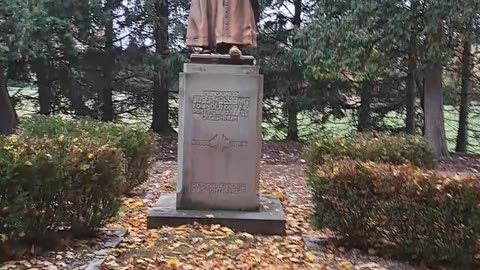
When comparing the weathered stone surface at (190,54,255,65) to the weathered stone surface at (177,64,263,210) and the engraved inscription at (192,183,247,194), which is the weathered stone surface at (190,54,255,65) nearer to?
the weathered stone surface at (177,64,263,210)

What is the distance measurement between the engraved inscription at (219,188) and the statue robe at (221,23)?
1.56 metres

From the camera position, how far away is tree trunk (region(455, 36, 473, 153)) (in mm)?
17828

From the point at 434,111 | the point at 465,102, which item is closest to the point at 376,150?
the point at 434,111

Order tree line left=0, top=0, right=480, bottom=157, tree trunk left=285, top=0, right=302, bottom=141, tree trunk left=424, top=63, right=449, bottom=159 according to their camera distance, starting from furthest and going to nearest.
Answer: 1. tree trunk left=285, top=0, right=302, bottom=141
2. tree trunk left=424, top=63, right=449, bottom=159
3. tree line left=0, top=0, right=480, bottom=157

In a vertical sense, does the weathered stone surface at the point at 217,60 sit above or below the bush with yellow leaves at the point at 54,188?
above

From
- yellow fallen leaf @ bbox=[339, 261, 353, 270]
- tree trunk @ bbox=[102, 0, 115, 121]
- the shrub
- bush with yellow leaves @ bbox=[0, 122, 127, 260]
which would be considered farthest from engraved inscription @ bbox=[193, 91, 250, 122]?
tree trunk @ bbox=[102, 0, 115, 121]

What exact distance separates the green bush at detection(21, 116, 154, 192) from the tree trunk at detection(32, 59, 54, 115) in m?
8.23

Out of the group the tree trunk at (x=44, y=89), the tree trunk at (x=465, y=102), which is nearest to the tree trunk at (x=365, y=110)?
the tree trunk at (x=465, y=102)

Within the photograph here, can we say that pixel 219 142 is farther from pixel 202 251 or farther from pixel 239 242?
pixel 202 251

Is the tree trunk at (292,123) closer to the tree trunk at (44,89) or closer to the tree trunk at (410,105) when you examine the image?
the tree trunk at (410,105)

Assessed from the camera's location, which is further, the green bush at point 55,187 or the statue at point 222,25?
the statue at point 222,25

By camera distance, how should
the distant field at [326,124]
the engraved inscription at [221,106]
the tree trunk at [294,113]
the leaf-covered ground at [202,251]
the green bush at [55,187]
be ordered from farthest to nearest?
the distant field at [326,124] → the tree trunk at [294,113] → the engraved inscription at [221,106] → the leaf-covered ground at [202,251] → the green bush at [55,187]

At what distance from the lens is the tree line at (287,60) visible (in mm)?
12930

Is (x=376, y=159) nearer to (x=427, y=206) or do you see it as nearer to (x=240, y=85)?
(x=240, y=85)
